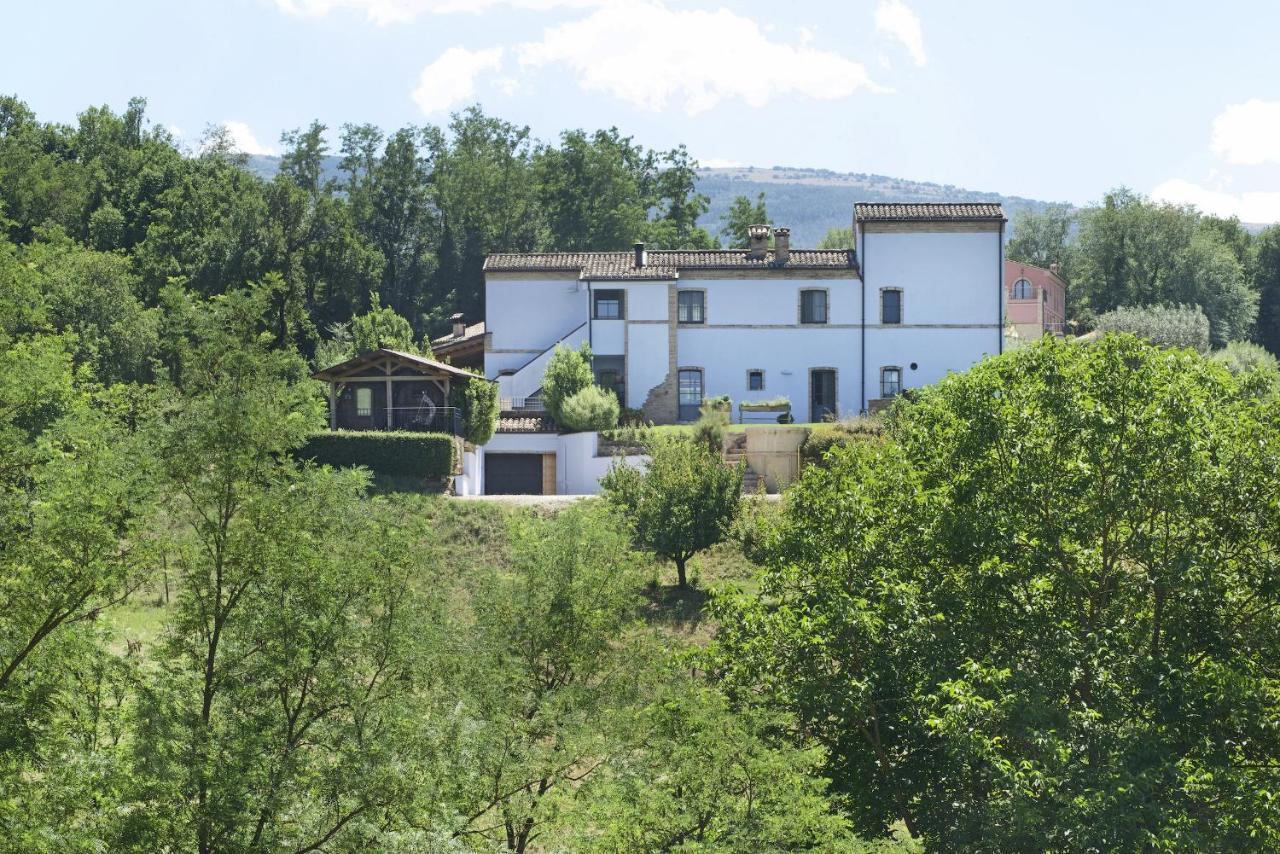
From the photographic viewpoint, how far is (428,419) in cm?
4347

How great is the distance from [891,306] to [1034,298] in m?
30.3

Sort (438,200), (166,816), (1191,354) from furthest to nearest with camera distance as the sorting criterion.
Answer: (438,200) → (1191,354) → (166,816)

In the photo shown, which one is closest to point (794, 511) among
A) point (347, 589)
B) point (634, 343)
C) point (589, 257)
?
point (347, 589)

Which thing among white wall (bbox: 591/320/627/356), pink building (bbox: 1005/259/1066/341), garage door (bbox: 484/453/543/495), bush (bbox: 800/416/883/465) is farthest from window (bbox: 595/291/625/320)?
pink building (bbox: 1005/259/1066/341)

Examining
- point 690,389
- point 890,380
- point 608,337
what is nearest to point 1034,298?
point 890,380

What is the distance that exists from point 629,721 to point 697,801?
3322 mm

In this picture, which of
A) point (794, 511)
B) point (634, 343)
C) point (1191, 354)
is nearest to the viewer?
point (1191, 354)

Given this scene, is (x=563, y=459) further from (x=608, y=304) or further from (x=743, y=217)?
(x=743, y=217)

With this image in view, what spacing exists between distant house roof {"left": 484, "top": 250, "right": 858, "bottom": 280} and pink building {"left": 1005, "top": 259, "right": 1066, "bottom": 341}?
996 inches

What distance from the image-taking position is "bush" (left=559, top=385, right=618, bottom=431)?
43.2 m

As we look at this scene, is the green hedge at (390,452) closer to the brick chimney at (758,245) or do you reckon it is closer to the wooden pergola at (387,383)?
the wooden pergola at (387,383)

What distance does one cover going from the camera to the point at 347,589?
17.8 metres

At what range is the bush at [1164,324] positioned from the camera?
6862 centimetres

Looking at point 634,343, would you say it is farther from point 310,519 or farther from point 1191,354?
point 310,519
